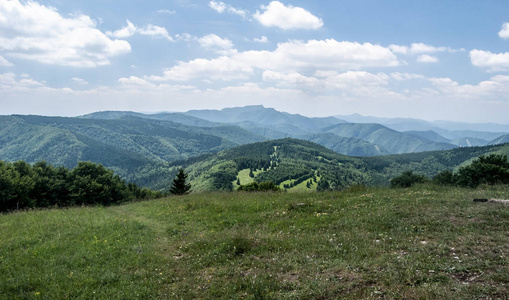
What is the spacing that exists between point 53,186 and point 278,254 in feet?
142

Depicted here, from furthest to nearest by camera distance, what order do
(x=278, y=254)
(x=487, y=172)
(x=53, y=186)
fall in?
(x=53, y=186) < (x=487, y=172) < (x=278, y=254)

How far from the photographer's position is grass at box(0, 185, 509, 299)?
793 cm

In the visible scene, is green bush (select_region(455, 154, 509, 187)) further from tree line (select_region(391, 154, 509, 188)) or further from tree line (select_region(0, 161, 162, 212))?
tree line (select_region(0, 161, 162, 212))

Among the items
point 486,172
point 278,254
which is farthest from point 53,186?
point 486,172

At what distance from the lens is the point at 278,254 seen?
11.2 meters

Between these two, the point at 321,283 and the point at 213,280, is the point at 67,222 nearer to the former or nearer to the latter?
the point at 213,280

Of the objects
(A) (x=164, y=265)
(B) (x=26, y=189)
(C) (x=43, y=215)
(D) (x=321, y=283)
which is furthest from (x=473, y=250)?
(B) (x=26, y=189)

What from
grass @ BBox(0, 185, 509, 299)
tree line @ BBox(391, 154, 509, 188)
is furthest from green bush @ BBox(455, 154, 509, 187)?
grass @ BBox(0, 185, 509, 299)

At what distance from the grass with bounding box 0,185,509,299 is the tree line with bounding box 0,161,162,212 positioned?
66.9 feet

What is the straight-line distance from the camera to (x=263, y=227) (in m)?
15.4

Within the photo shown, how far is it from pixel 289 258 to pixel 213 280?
329 centimetres

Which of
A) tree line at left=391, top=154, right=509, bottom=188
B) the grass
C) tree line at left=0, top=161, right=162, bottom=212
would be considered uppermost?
tree line at left=391, top=154, right=509, bottom=188

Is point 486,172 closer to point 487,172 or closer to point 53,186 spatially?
point 487,172

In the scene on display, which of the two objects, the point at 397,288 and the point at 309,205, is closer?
the point at 397,288
